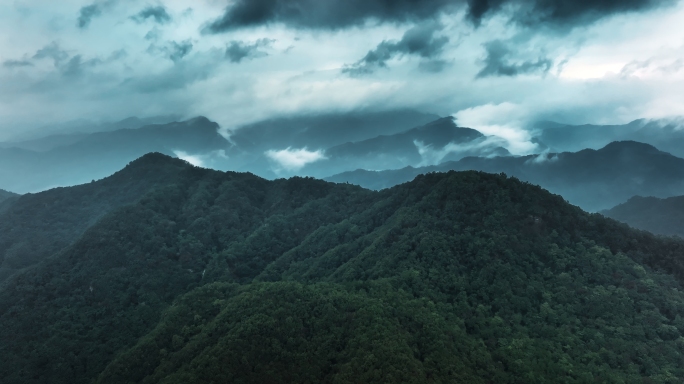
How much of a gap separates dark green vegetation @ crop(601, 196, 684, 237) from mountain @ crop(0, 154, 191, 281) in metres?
116

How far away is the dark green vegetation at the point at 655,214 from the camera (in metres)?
110

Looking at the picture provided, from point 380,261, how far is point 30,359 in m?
39.1

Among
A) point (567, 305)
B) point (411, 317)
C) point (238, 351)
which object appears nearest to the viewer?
point (238, 351)

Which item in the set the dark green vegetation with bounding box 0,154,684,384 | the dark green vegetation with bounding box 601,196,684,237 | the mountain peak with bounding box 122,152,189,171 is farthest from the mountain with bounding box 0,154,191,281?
the dark green vegetation with bounding box 601,196,684,237

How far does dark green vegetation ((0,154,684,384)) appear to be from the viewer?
126 ft

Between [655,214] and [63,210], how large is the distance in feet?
468

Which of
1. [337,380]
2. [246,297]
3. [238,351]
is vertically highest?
[246,297]

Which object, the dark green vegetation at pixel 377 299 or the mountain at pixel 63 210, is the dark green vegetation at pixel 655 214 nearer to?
the dark green vegetation at pixel 377 299

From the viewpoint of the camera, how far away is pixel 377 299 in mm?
44594

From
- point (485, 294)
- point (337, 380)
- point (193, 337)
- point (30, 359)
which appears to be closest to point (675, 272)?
point (485, 294)

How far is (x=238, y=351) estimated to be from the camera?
3850cm

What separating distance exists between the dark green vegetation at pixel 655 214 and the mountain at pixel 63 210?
116 metres

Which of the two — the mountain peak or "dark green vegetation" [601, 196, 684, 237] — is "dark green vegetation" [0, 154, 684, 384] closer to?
the mountain peak

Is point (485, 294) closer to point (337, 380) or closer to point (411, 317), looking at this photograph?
point (411, 317)
